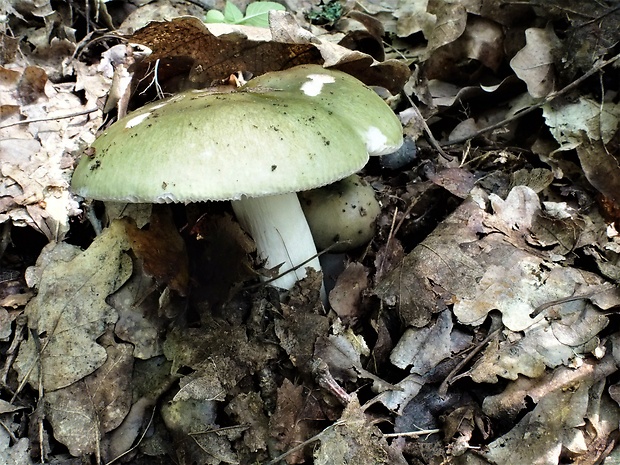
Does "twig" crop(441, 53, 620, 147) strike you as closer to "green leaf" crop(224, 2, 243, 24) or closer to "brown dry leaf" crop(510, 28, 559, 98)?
"brown dry leaf" crop(510, 28, 559, 98)

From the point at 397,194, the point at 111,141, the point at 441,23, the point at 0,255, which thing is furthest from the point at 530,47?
the point at 0,255

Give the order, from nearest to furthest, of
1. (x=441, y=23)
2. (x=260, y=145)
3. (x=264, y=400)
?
(x=260, y=145), (x=264, y=400), (x=441, y=23)

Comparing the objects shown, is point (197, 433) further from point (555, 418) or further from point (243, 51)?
point (243, 51)

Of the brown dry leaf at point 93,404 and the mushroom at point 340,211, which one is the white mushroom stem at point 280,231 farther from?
the brown dry leaf at point 93,404

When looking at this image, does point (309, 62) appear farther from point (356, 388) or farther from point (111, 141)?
point (356, 388)

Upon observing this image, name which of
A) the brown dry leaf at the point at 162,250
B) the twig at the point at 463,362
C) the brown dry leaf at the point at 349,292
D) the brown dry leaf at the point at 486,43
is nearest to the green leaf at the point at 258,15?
the brown dry leaf at the point at 486,43

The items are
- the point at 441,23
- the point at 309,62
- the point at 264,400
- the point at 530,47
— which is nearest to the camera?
the point at 264,400

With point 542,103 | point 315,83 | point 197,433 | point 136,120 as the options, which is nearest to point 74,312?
point 197,433
